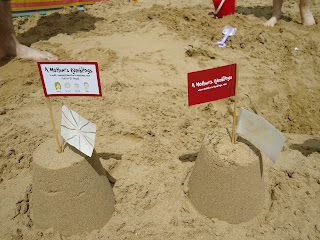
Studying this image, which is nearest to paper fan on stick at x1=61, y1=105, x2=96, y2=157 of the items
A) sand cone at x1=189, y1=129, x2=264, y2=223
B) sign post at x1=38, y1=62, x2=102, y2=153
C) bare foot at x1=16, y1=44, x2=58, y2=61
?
sign post at x1=38, y1=62, x2=102, y2=153

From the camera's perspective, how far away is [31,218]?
5.82 feet

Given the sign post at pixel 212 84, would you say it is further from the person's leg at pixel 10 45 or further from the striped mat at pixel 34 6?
the striped mat at pixel 34 6

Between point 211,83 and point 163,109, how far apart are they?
1092 mm

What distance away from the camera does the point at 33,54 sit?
134 inches

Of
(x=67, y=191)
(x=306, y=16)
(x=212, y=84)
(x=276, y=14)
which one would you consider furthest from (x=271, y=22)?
(x=67, y=191)

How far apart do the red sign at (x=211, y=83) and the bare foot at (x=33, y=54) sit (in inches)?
92.5

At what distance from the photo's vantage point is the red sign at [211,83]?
156 centimetres

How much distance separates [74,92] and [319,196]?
5.26ft

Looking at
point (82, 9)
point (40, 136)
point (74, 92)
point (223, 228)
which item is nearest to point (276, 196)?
point (223, 228)

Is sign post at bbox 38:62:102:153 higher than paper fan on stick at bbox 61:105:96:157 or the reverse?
higher

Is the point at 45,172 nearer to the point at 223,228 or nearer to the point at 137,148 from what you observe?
the point at 137,148

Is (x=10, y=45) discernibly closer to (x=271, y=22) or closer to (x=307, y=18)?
(x=271, y=22)

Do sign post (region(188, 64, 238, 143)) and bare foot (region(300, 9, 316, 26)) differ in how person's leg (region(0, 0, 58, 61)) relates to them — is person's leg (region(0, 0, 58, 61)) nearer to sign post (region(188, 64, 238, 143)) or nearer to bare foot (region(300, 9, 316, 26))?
sign post (region(188, 64, 238, 143))

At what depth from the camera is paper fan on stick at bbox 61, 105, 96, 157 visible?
61.5 inches
